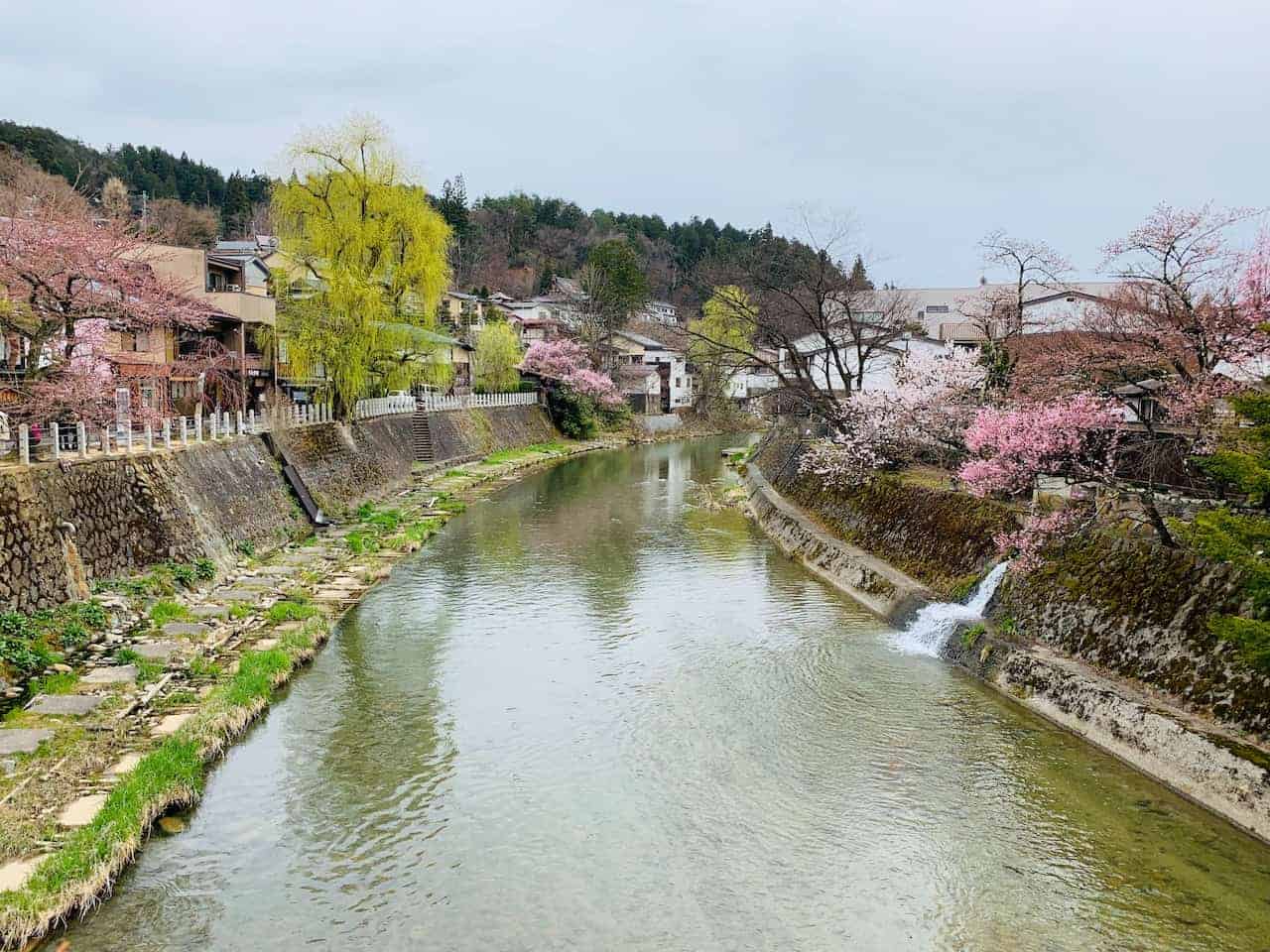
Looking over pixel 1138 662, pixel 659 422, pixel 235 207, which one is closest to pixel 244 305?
pixel 1138 662

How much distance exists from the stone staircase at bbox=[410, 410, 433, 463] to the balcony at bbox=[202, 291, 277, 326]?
10.5 m

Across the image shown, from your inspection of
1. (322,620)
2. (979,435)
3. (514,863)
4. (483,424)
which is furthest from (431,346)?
(514,863)

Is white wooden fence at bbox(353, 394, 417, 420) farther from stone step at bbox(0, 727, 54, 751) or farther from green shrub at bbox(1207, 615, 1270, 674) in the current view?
green shrub at bbox(1207, 615, 1270, 674)

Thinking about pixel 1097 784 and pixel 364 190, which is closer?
pixel 1097 784

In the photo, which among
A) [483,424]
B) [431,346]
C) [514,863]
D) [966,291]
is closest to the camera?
[514,863]

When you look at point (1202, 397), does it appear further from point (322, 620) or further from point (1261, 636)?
point (322, 620)

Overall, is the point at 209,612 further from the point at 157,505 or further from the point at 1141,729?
the point at 1141,729

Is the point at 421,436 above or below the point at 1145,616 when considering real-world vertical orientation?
above

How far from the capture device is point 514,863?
916cm

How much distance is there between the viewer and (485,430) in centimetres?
4725

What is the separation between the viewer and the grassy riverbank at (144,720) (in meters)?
8.14

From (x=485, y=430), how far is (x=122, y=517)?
3135 cm

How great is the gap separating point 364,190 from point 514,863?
25293mm

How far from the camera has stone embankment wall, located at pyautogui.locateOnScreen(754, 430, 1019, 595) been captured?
17516 mm
